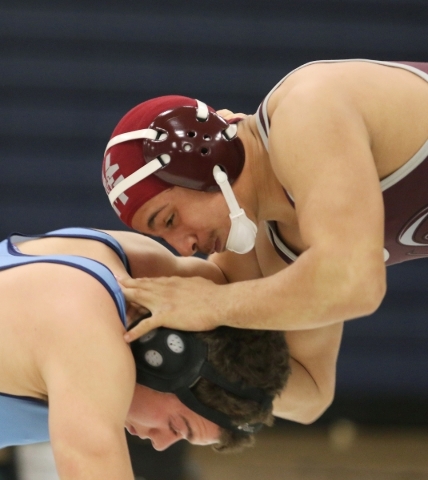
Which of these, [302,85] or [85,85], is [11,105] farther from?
[302,85]

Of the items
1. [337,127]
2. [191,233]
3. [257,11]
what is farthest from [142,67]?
[337,127]

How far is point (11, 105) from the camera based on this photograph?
4.90 m

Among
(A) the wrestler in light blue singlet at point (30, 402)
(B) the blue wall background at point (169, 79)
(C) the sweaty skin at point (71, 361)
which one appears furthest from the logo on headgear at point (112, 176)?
(B) the blue wall background at point (169, 79)

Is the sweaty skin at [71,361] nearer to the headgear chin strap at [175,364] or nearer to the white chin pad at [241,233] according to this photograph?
the headgear chin strap at [175,364]

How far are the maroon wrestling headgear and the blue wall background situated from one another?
247cm

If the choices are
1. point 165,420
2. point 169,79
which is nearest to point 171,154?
point 165,420

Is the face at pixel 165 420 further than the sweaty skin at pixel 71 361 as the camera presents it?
Yes

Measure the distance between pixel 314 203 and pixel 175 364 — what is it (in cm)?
53

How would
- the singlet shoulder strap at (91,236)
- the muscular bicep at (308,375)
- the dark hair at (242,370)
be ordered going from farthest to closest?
the muscular bicep at (308,375), the singlet shoulder strap at (91,236), the dark hair at (242,370)

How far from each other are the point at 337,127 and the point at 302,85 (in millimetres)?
199

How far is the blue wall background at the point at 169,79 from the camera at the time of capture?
491cm

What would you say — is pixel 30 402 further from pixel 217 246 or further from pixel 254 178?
pixel 254 178

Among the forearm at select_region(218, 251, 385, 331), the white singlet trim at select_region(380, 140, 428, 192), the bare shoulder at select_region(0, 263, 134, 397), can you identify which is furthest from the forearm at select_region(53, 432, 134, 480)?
the white singlet trim at select_region(380, 140, 428, 192)

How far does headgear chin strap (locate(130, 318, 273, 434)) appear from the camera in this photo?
2.09 meters
